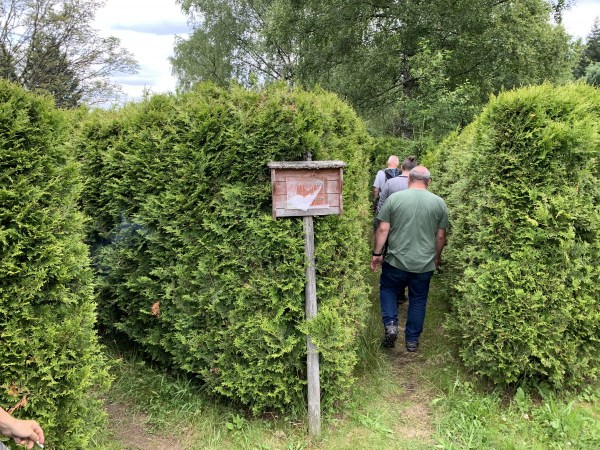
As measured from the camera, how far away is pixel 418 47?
1541cm

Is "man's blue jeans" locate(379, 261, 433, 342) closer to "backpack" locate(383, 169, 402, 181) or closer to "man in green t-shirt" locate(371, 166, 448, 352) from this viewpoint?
"man in green t-shirt" locate(371, 166, 448, 352)

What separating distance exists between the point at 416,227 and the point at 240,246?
6.70 feet

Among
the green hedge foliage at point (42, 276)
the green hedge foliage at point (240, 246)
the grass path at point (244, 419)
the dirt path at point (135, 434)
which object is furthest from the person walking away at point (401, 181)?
the green hedge foliage at point (42, 276)

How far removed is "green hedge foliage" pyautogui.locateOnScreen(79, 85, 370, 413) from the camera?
3215 mm

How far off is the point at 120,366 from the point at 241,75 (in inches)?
1014

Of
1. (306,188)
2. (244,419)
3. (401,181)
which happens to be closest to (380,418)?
(244,419)

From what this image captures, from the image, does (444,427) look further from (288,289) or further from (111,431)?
(111,431)

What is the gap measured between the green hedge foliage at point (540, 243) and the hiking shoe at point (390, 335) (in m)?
1.05

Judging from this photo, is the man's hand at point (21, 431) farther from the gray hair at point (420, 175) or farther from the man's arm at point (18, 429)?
the gray hair at point (420, 175)

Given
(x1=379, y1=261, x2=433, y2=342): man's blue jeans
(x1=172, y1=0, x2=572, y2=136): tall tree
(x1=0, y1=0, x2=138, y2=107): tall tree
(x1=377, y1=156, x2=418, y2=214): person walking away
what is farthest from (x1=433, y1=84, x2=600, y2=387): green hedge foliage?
(x1=0, y1=0, x2=138, y2=107): tall tree

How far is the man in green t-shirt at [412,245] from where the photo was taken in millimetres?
4453

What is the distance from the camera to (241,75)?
27.3 metres

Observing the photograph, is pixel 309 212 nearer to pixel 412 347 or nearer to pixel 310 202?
pixel 310 202

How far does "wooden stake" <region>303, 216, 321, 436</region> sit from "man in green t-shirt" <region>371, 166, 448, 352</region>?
153cm
